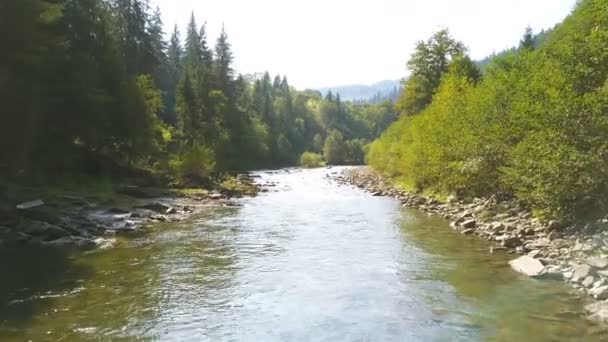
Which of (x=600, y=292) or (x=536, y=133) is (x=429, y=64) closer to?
(x=536, y=133)

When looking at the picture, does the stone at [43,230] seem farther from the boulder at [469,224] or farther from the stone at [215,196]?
the boulder at [469,224]

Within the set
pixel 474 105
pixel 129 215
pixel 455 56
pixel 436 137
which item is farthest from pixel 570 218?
pixel 455 56

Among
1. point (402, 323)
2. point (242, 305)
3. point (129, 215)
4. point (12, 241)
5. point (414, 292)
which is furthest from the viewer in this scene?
point (129, 215)

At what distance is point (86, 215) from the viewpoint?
26.0 meters

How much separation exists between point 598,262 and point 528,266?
2.12 metres

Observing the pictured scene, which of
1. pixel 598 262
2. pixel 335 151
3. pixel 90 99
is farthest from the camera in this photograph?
pixel 335 151

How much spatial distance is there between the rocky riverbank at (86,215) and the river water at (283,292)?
1.58m

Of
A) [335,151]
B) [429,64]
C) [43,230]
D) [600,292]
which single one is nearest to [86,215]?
[43,230]

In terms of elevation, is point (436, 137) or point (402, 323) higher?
point (436, 137)

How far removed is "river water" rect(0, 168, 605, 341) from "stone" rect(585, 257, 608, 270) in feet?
4.04

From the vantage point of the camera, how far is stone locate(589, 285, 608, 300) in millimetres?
12476

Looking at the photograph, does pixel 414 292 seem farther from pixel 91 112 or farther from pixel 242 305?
pixel 91 112

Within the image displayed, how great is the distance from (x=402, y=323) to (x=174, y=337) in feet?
16.8

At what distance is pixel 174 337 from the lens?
1091 centimetres
